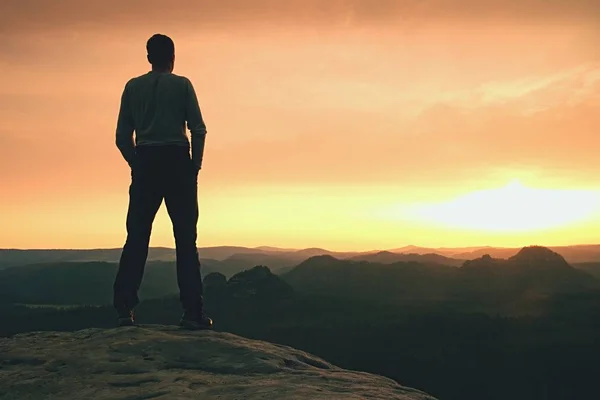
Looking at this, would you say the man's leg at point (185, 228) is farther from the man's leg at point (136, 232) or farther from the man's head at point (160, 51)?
the man's head at point (160, 51)

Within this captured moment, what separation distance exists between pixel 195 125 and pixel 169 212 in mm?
1271

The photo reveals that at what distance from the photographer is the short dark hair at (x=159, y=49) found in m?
7.79

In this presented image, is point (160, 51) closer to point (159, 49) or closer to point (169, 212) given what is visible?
point (159, 49)

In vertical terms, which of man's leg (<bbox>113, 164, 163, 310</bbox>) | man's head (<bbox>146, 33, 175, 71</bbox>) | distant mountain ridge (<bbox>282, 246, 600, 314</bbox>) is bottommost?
distant mountain ridge (<bbox>282, 246, 600, 314</bbox>)

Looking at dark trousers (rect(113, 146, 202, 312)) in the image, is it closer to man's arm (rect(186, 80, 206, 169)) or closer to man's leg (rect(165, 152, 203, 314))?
man's leg (rect(165, 152, 203, 314))

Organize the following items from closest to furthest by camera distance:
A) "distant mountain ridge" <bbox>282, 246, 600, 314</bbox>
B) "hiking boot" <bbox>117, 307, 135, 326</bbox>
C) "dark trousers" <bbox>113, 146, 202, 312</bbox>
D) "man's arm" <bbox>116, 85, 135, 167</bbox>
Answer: "dark trousers" <bbox>113, 146, 202, 312</bbox>, "hiking boot" <bbox>117, 307, 135, 326</bbox>, "man's arm" <bbox>116, 85, 135, 167</bbox>, "distant mountain ridge" <bbox>282, 246, 600, 314</bbox>

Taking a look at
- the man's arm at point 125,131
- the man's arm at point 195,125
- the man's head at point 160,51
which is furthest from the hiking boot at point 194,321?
the man's head at point 160,51

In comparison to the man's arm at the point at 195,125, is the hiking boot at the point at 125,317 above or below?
below

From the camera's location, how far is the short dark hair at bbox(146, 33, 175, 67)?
7793 mm

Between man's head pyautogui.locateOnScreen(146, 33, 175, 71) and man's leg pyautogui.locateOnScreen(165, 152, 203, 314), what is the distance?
1343 millimetres

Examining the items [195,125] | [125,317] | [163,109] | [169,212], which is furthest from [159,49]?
[125,317]

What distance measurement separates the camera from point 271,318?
121 m

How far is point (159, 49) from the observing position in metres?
7.80

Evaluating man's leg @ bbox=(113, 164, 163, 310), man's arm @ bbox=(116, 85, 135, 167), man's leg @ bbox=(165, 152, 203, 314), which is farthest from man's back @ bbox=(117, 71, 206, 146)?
man's leg @ bbox=(113, 164, 163, 310)
